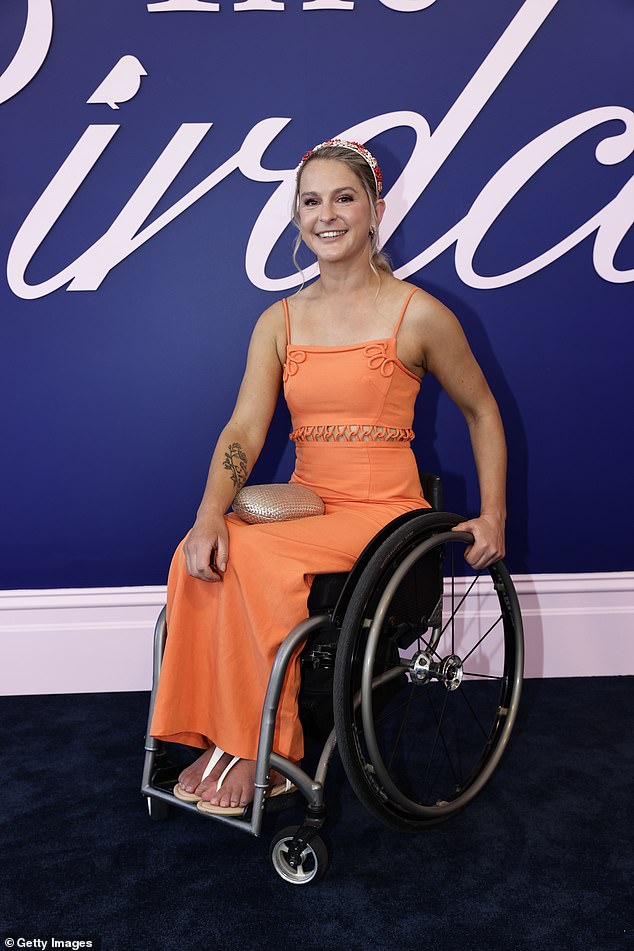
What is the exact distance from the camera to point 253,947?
1425mm

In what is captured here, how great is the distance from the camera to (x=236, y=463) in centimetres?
195

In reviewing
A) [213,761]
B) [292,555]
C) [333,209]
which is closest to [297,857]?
[213,761]

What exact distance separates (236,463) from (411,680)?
24.5 inches

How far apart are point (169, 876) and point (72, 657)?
1.13 meters

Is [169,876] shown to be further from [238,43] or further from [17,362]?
[238,43]

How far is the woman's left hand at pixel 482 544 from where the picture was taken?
1.71 metres

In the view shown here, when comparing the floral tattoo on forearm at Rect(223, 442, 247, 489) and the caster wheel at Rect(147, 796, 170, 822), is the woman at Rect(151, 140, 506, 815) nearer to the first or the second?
the floral tattoo on forearm at Rect(223, 442, 247, 489)

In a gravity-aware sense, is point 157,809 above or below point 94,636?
below

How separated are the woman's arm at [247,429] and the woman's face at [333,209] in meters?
0.22

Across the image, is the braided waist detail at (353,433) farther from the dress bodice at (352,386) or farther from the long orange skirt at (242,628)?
the long orange skirt at (242,628)

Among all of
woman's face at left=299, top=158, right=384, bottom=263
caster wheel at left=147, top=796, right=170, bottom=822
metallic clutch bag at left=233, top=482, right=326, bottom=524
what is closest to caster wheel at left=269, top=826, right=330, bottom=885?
caster wheel at left=147, top=796, right=170, bottom=822

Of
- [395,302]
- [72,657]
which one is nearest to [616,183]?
[395,302]

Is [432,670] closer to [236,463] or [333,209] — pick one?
[236,463]

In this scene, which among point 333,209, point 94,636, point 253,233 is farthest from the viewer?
point 94,636
